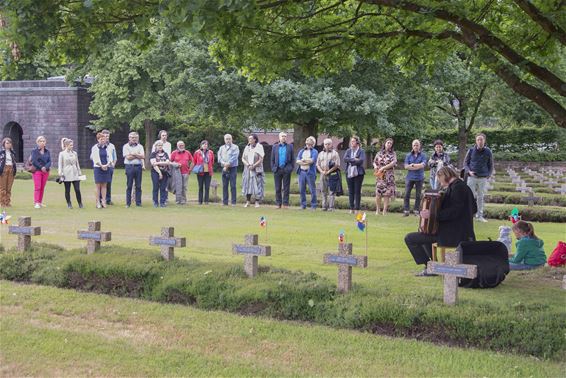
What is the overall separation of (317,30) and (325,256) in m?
3.14

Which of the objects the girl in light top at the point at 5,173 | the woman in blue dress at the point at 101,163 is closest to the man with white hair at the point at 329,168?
the woman in blue dress at the point at 101,163

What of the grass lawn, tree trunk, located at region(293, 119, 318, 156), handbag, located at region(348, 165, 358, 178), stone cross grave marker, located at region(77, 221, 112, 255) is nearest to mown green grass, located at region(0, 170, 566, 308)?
the grass lawn

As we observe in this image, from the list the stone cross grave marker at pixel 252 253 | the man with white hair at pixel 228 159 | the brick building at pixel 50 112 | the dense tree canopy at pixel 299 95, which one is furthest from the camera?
the brick building at pixel 50 112

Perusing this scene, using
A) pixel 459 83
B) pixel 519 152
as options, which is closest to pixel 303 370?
pixel 459 83

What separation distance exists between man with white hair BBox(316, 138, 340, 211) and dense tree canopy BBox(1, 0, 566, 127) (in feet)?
24.7

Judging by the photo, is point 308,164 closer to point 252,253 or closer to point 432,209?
point 432,209

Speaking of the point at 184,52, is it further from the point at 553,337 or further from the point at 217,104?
the point at 553,337

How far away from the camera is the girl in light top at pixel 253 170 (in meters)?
19.7

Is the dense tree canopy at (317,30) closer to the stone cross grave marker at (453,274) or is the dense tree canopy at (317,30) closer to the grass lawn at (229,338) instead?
the stone cross grave marker at (453,274)

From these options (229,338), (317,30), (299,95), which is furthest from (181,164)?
(229,338)

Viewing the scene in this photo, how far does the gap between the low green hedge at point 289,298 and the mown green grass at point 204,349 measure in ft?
0.77

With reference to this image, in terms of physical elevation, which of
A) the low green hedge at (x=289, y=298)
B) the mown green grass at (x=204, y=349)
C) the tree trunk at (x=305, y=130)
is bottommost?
the mown green grass at (x=204, y=349)

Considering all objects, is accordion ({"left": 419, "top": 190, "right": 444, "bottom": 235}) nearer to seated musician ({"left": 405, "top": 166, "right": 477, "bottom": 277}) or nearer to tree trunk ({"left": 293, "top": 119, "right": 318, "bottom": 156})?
seated musician ({"left": 405, "top": 166, "right": 477, "bottom": 277})

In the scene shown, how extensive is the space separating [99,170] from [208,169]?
3254 millimetres
